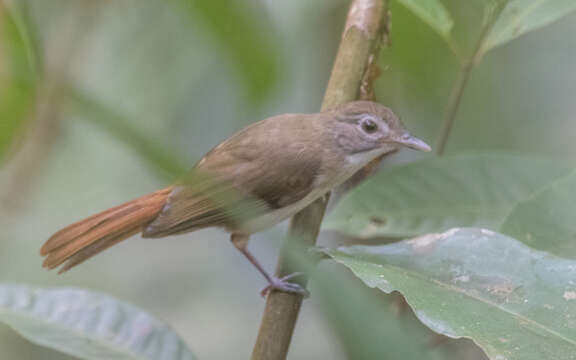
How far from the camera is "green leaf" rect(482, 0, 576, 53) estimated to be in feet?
5.80

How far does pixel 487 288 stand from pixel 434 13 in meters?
0.75

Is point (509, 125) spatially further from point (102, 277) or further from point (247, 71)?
point (247, 71)

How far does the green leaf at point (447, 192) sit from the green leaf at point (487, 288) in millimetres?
322

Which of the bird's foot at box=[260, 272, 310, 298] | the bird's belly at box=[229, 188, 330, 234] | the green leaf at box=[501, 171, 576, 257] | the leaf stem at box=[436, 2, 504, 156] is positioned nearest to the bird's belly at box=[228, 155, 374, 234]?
the bird's belly at box=[229, 188, 330, 234]

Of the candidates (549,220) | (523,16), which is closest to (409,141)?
(523,16)

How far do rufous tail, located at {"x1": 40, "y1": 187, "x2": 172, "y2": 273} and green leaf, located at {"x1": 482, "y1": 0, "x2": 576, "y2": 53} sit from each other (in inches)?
44.6

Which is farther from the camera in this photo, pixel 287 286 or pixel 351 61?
pixel 351 61

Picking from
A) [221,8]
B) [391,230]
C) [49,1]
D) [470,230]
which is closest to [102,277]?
[49,1]

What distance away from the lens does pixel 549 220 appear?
161 centimetres

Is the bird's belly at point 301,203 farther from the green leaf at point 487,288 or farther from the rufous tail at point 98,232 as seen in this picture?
the green leaf at point 487,288

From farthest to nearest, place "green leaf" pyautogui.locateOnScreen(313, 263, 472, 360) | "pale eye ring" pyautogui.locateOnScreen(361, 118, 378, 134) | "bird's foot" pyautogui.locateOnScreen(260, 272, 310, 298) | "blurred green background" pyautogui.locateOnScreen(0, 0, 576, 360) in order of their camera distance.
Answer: "pale eye ring" pyautogui.locateOnScreen(361, 118, 378, 134) < "blurred green background" pyautogui.locateOnScreen(0, 0, 576, 360) < "bird's foot" pyautogui.locateOnScreen(260, 272, 310, 298) < "green leaf" pyautogui.locateOnScreen(313, 263, 472, 360)

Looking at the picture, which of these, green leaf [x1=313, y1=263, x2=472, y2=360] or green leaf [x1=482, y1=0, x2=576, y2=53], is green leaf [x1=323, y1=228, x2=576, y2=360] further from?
green leaf [x1=313, y1=263, x2=472, y2=360]

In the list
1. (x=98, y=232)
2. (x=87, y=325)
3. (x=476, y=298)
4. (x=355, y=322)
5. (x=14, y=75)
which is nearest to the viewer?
(x=355, y=322)

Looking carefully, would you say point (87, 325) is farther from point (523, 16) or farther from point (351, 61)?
point (523, 16)
